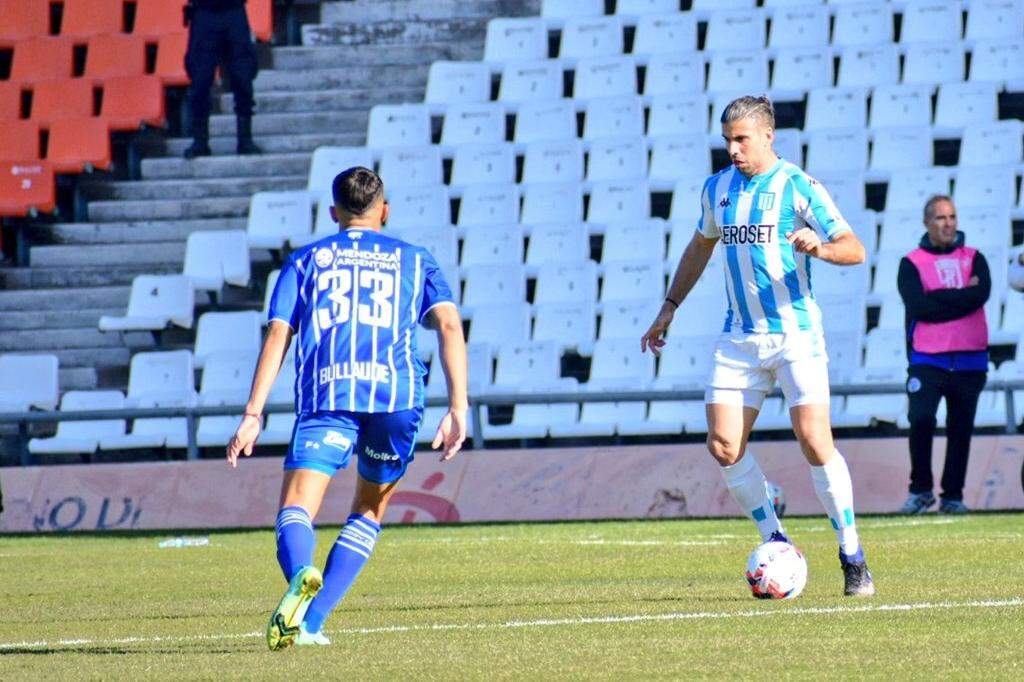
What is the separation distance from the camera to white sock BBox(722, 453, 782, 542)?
30.4 feet

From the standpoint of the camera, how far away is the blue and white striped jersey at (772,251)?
29.6ft

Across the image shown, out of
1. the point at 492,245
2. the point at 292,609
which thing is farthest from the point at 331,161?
the point at 292,609

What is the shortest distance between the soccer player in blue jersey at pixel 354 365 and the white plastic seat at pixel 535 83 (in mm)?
13541

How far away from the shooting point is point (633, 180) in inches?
764

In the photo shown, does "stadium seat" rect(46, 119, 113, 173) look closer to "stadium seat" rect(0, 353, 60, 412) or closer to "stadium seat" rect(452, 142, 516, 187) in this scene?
"stadium seat" rect(0, 353, 60, 412)

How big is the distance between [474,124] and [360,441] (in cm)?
1351

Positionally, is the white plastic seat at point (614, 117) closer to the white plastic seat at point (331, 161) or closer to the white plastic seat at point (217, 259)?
the white plastic seat at point (331, 161)

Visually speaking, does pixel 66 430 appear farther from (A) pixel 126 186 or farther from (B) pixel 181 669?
(B) pixel 181 669

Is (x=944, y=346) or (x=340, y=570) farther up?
(x=340, y=570)

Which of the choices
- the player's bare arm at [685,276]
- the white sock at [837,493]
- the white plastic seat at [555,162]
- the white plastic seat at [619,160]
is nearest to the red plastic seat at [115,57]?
the white plastic seat at [555,162]

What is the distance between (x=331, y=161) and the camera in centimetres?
2105

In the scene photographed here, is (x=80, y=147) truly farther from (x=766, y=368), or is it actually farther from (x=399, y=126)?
(x=766, y=368)

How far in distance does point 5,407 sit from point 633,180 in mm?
6269

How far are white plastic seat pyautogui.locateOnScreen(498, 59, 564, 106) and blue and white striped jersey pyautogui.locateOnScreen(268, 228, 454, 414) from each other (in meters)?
13.6
